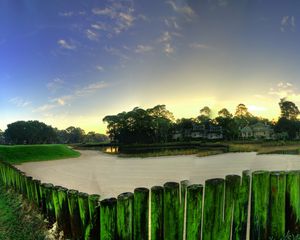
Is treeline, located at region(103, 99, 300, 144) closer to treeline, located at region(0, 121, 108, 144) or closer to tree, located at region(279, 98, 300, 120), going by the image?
tree, located at region(279, 98, 300, 120)

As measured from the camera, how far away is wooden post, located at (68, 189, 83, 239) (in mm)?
4496

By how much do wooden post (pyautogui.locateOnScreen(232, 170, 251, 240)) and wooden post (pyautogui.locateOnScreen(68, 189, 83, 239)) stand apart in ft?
7.70

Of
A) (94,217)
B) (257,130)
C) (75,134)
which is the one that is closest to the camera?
(94,217)

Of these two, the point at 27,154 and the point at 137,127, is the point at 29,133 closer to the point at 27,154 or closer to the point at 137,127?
the point at 137,127

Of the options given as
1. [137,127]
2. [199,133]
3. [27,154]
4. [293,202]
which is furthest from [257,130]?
[293,202]

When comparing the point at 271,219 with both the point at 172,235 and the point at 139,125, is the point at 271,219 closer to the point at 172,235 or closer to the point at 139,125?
the point at 172,235

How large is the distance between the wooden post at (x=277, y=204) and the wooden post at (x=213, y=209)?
679 mm

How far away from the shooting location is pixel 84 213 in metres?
4.30

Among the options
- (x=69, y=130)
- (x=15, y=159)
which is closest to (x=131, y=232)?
(x=15, y=159)

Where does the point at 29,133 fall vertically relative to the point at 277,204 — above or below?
above

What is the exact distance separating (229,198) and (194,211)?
48cm

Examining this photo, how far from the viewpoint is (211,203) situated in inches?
140

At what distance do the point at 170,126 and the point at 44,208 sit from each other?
7720 centimetres

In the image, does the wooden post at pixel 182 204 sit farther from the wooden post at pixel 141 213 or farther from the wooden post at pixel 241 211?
the wooden post at pixel 241 211
